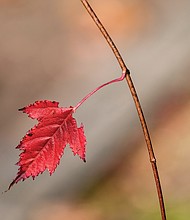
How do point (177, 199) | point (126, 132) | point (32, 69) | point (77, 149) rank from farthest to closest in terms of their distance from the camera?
point (32, 69), point (126, 132), point (177, 199), point (77, 149)

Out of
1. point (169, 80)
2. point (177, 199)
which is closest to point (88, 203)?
point (177, 199)

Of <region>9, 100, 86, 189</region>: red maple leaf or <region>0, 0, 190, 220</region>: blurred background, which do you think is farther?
<region>0, 0, 190, 220</region>: blurred background

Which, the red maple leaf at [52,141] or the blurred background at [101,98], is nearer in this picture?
the red maple leaf at [52,141]

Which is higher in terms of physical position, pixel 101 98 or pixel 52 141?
pixel 101 98

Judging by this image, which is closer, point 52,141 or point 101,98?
point 52,141

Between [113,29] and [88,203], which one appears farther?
[113,29]

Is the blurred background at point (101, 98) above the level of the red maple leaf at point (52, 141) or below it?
above

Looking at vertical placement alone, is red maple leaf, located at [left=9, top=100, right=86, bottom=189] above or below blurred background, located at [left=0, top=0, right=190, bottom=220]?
below

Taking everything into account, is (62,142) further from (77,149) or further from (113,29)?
(113,29)
